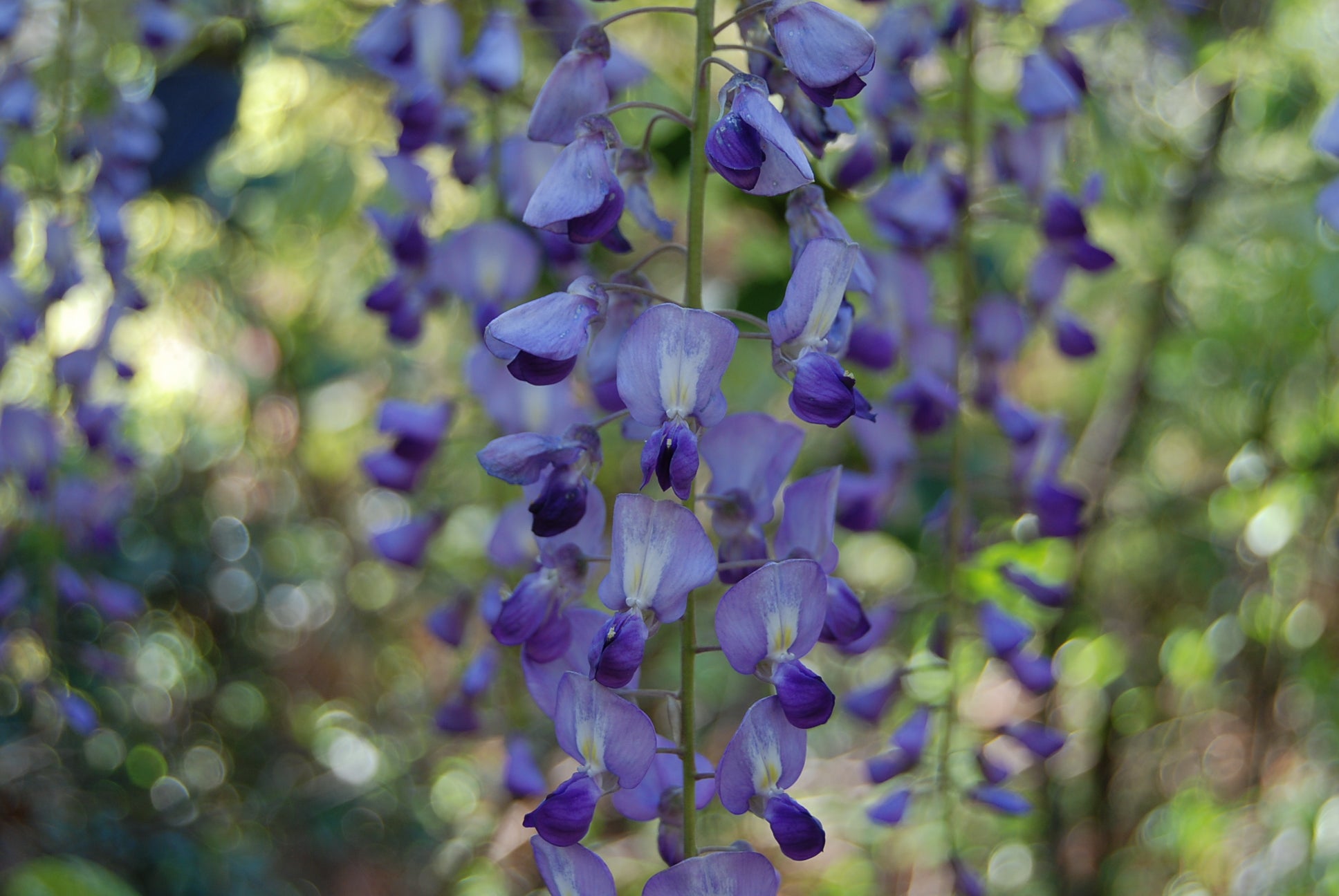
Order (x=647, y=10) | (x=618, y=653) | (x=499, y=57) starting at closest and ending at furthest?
(x=618, y=653)
(x=647, y=10)
(x=499, y=57)

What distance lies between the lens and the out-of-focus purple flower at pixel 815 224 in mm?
782

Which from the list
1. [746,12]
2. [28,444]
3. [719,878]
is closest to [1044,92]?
[746,12]

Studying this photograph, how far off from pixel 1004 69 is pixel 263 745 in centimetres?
210

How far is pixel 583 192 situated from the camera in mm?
698

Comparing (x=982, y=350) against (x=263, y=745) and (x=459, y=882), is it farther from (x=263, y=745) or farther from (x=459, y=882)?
(x=263, y=745)

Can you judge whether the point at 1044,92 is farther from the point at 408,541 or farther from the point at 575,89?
the point at 408,541

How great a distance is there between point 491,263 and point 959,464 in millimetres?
529

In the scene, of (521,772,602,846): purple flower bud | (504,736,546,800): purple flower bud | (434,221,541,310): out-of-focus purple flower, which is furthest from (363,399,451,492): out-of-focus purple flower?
(521,772,602,846): purple flower bud

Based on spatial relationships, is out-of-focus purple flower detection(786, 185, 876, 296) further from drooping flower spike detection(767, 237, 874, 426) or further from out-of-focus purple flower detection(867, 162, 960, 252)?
out-of-focus purple flower detection(867, 162, 960, 252)

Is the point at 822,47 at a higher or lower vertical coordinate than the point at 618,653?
higher

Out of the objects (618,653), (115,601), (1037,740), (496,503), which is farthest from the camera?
(115,601)

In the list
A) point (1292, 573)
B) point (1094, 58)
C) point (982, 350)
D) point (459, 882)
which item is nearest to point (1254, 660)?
point (1292, 573)

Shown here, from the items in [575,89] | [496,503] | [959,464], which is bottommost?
[496,503]

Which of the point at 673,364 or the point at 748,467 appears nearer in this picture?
the point at 673,364
